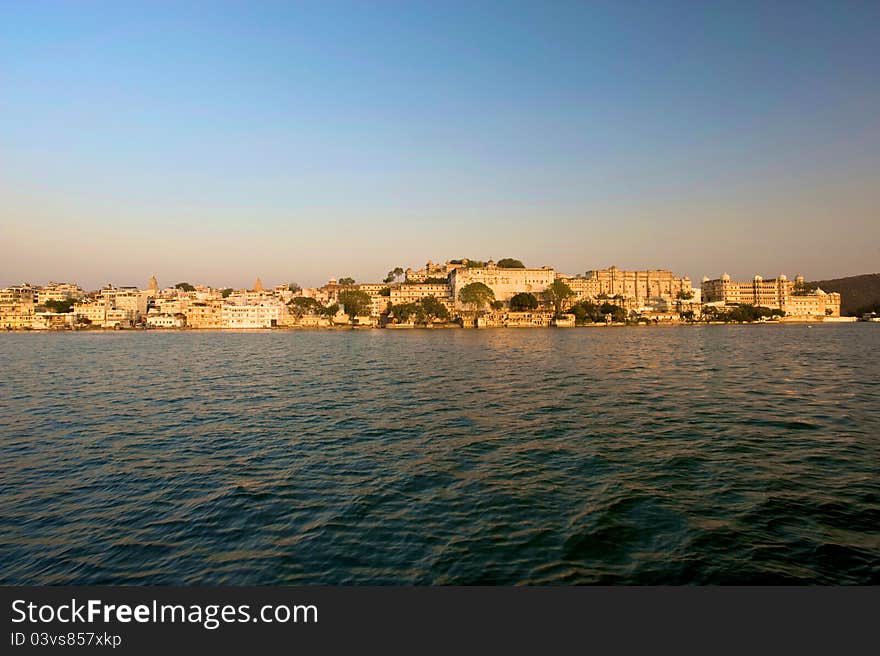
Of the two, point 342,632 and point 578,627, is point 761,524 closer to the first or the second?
point 578,627

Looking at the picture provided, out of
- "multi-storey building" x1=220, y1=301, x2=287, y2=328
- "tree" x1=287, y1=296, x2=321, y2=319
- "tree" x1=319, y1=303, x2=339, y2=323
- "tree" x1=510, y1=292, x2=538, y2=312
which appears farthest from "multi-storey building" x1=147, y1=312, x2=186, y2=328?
"tree" x1=510, y1=292, x2=538, y2=312

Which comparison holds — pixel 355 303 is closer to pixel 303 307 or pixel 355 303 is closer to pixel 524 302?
pixel 303 307

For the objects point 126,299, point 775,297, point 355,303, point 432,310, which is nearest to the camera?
point 432,310

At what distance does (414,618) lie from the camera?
16.3 feet

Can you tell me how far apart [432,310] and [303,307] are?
36.0 meters

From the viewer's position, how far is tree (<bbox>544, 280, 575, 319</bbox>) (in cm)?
13638

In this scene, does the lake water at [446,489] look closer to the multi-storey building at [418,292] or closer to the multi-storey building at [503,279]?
the multi-storey building at [503,279]

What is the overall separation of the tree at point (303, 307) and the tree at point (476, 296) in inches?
1556

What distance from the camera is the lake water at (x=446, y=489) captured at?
6.87 m

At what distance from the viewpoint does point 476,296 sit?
4961 inches

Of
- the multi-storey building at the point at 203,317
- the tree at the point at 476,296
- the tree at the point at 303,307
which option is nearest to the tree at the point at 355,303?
the tree at the point at 303,307

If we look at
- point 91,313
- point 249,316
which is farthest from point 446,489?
point 91,313

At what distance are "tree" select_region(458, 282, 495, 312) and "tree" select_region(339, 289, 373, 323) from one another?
25724 mm

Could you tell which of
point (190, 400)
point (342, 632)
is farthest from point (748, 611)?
point (190, 400)
